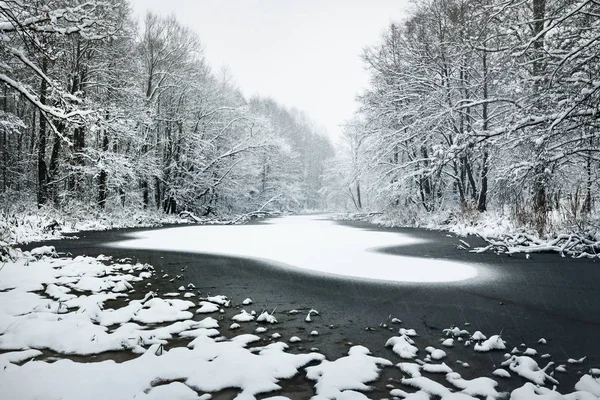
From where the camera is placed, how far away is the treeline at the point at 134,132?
15085mm

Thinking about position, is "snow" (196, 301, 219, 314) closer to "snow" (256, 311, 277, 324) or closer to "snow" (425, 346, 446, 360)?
"snow" (256, 311, 277, 324)

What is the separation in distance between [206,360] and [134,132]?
1533cm

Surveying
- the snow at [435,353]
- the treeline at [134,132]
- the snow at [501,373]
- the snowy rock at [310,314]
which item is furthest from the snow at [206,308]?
the treeline at [134,132]

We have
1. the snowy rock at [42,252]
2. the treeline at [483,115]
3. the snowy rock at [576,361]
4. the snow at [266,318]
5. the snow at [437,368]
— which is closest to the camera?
the snow at [437,368]

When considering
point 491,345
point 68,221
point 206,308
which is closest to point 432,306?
point 491,345

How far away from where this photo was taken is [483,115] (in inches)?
596

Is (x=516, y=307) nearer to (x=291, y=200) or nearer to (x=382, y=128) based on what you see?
(x=382, y=128)

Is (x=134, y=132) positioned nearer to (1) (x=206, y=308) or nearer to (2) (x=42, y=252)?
(2) (x=42, y=252)

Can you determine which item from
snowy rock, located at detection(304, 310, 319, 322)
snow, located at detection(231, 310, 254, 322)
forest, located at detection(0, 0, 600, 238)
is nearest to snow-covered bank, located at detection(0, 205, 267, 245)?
forest, located at detection(0, 0, 600, 238)

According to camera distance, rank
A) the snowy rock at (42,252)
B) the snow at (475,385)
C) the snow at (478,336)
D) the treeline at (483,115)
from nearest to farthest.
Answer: the snow at (475,385) < the snow at (478,336) < the snowy rock at (42,252) < the treeline at (483,115)

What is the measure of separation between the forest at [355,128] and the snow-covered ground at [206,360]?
460cm

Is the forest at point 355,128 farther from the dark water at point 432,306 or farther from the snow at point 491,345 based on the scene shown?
the snow at point 491,345

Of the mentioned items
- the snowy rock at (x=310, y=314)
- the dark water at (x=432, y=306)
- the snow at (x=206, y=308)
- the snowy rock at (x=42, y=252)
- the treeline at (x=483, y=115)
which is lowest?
the dark water at (x=432, y=306)

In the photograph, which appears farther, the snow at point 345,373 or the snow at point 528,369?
the snow at point 528,369
